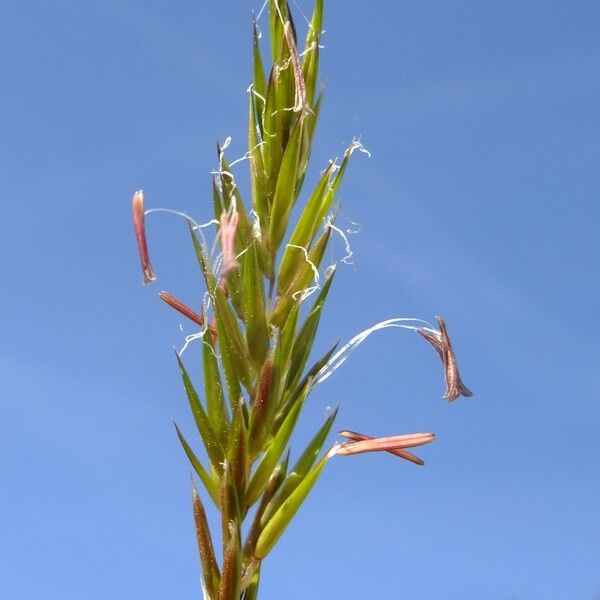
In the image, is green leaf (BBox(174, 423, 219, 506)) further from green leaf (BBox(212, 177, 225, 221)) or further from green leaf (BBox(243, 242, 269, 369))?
green leaf (BBox(212, 177, 225, 221))

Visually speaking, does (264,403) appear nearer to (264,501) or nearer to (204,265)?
(264,501)

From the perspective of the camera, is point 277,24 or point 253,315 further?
point 277,24

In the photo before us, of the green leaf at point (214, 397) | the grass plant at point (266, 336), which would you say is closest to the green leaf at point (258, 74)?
the grass plant at point (266, 336)

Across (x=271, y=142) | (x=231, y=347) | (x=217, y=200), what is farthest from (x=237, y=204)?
(x=231, y=347)

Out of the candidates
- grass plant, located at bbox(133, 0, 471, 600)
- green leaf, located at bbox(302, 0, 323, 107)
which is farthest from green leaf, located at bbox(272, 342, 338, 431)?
green leaf, located at bbox(302, 0, 323, 107)

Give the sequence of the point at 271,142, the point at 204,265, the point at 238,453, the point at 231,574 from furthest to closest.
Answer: the point at 271,142, the point at 204,265, the point at 238,453, the point at 231,574

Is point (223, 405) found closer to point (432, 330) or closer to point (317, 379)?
point (317, 379)

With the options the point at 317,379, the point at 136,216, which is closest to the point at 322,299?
the point at 317,379
